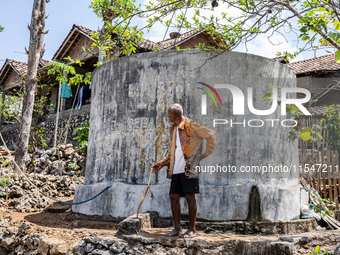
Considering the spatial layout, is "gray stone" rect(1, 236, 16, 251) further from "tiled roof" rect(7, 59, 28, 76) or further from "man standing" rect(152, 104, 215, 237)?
"tiled roof" rect(7, 59, 28, 76)

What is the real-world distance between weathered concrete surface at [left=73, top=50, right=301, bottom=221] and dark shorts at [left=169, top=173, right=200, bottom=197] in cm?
72

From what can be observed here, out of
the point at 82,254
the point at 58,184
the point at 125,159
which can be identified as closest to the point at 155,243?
the point at 82,254

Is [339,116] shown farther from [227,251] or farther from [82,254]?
[82,254]

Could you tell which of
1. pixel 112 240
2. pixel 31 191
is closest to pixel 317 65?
pixel 31 191

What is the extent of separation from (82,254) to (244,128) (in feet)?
9.61

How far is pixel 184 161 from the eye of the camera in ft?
15.6

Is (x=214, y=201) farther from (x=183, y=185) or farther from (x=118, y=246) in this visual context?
(x=118, y=246)

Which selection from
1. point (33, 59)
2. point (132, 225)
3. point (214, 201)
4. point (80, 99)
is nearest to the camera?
point (132, 225)

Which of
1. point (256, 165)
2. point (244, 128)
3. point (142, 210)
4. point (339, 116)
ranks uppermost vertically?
point (339, 116)

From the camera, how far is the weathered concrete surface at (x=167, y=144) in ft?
17.8

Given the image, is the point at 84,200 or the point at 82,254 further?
the point at 84,200

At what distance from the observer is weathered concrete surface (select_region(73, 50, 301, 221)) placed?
5434 millimetres

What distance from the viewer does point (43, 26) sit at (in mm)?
12117

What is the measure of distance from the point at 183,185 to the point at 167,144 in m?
1.20
